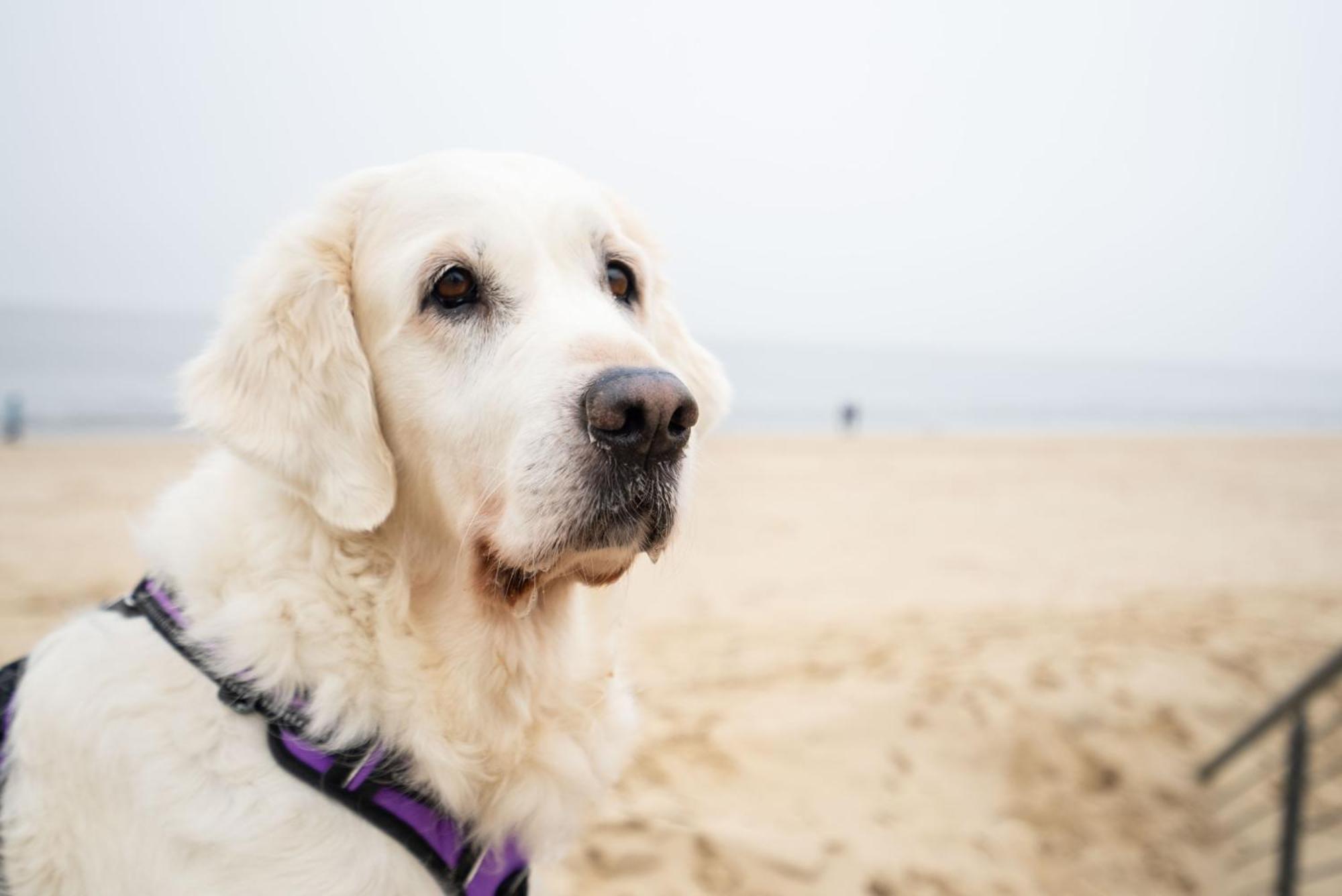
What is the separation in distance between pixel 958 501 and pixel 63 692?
14598mm

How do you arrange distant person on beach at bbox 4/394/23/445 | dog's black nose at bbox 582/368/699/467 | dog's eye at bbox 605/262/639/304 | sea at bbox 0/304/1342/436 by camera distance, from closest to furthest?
dog's black nose at bbox 582/368/699/467, dog's eye at bbox 605/262/639/304, distant person on beach at bbox 4/394/23/445, sea at bbox 0/304/1342/436

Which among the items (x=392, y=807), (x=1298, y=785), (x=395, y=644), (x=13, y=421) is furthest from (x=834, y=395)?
(x=392, y=807)

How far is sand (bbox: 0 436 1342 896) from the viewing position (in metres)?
3.40

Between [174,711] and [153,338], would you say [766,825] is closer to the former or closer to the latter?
[174,711]

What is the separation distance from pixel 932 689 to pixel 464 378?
3823 millimetres

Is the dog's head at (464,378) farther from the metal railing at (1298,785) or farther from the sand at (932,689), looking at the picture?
the metal railing at (1298,785)

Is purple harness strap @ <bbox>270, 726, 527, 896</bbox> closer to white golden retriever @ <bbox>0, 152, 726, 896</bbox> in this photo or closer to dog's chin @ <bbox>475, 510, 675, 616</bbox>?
white golden retriever @ <bbox>0, 152, 726, 896</bbox>

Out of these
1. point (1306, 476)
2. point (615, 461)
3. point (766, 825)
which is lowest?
point (1306, 476)

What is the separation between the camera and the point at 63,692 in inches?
69.5

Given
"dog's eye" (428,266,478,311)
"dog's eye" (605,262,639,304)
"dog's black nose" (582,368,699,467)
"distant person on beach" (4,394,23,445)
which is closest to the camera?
"dog's black nose" (582,368,699,467)

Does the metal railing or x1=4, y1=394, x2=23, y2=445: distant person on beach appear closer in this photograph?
the metal railing

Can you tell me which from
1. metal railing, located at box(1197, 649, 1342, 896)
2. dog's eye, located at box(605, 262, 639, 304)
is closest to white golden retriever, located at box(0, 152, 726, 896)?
dog's eye, located at box(605, 262, 639, 304)

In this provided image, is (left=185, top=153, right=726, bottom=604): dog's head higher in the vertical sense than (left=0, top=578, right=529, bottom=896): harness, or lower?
higher

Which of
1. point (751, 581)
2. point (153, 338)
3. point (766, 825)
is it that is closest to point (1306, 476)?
point (751, 581)
